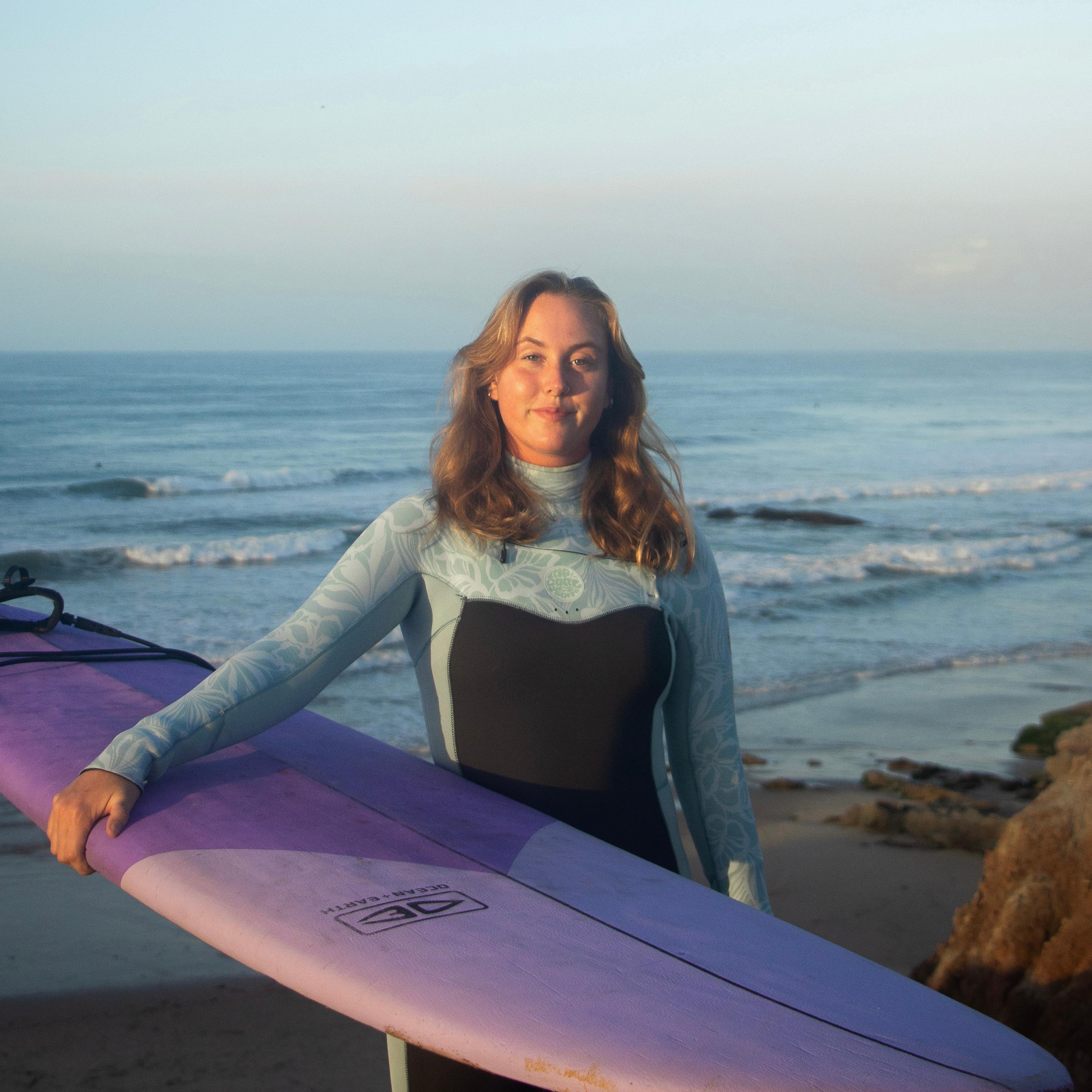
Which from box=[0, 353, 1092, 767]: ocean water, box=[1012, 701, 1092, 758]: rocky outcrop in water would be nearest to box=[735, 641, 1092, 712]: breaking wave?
box=[0, 353, 1092, 767]: ocean water

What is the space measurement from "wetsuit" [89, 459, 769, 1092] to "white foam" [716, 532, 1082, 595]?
8.15 metres

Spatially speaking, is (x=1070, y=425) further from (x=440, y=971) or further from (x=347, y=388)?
(x=440, y=971)

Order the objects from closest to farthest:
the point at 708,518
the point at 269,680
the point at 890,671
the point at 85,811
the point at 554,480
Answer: the point at 85,811 → the point at 269,680 → the point at 554,480 → the point at 890,671 → the point at 708,518

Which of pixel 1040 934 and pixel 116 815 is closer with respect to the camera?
pixel 116 815

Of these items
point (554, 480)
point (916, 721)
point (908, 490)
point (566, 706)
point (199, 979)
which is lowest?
point (916, 721)

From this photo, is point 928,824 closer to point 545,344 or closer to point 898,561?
point 545,344

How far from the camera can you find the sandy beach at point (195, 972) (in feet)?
9.43

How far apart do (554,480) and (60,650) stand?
178 cm

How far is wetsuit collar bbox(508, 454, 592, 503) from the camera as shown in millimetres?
1948

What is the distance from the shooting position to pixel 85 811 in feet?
5.26

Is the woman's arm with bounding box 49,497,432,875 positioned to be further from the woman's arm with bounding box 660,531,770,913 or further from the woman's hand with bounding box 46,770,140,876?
the woman's arm with bounding box 660,531,770,913

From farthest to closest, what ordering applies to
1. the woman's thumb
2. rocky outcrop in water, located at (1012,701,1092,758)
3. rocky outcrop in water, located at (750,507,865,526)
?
rocky outcrop in water, located at (750,507,865,526) → rocky outcrop in water, located at (1012,701,1092,758) → the woman's thumb

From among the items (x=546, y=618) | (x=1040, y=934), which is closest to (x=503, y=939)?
(x=546, y=618)

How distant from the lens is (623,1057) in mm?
1223
